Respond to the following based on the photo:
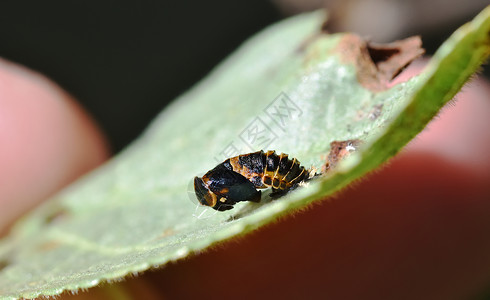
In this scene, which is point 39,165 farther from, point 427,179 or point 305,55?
point 427,179

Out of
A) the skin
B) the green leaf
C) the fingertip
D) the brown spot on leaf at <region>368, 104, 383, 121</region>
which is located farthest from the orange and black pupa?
the fingertip

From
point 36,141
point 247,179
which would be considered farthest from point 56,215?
point 247,179

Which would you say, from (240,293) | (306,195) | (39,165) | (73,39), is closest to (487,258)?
(240,293)

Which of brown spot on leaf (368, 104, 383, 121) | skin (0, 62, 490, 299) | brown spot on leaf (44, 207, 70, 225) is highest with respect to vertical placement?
brown spot on leaf (44, 207, 70, 225)

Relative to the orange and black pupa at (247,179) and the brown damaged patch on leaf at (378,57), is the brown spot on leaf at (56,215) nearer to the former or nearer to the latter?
the orange and black pupa at (247,179)

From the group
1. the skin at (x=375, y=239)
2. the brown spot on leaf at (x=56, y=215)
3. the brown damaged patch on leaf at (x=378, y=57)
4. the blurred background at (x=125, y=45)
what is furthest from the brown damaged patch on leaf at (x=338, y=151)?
the blurred background at (x=125, y=45)

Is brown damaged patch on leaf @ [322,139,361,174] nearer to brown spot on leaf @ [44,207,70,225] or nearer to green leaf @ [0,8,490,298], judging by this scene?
green leaf @ [0,8,490,298]
